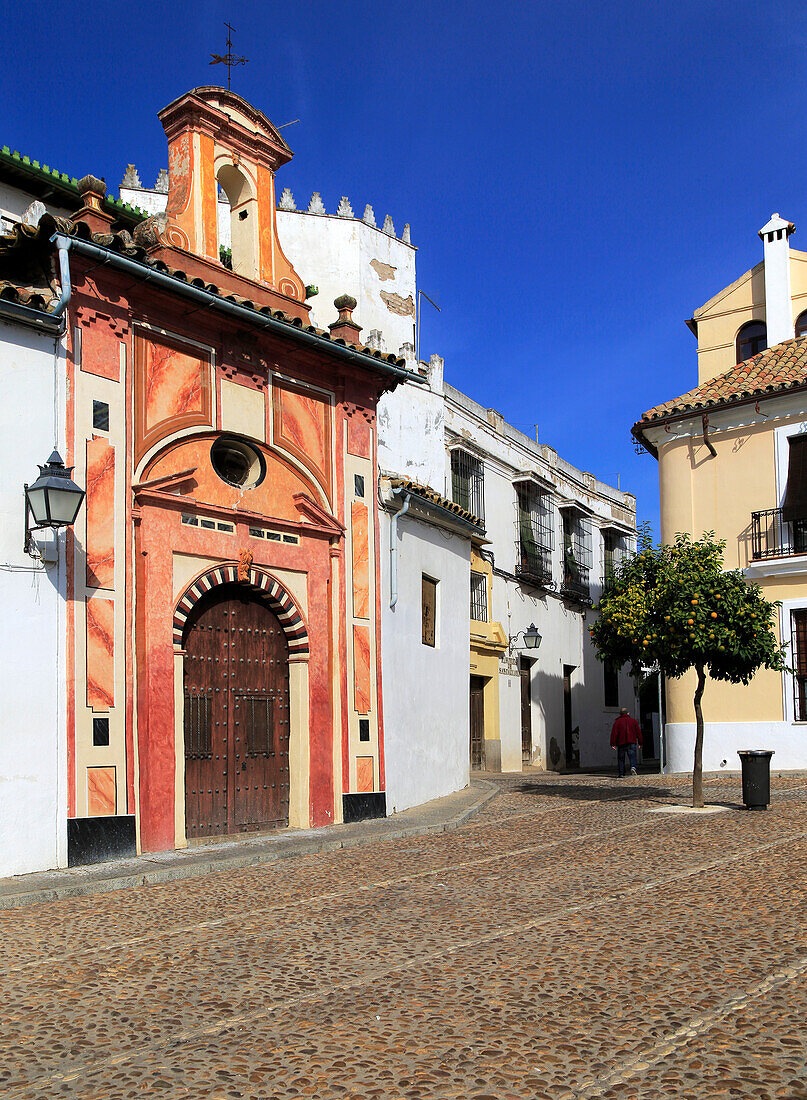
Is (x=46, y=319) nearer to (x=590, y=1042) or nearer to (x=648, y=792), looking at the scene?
(x=590, y=1042)

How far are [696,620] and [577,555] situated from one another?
15.2m

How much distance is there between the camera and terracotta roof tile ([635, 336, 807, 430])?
63.2 feet

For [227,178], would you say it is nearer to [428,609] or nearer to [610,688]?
[428,609]

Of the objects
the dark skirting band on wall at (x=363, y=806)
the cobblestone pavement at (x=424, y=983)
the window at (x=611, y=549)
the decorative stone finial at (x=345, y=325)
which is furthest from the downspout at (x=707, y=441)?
the cobblestone pavement at (x=424, y=983)

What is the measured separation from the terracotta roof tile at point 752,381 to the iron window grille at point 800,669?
4.18 meters

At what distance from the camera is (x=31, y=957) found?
19.7 feet

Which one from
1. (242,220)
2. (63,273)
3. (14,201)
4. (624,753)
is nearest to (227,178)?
(242,220)

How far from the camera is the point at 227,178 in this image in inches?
504

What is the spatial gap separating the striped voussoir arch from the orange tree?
4246 millimetres

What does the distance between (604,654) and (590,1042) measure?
10.4m

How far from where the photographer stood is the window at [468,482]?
22.2 metres

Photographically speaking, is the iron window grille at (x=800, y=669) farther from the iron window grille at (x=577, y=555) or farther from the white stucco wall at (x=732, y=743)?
the iron window grille at (x=577, y=555)

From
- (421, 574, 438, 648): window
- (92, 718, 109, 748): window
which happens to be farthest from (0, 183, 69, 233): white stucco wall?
(421, 574, 438, 648): window

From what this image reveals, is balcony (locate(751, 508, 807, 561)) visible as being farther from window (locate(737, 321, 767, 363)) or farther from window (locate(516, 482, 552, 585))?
window (locate(516, 482, 552, 585))
